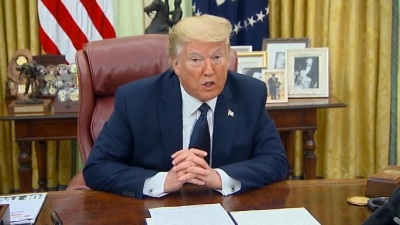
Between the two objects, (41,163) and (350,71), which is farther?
(350,71)

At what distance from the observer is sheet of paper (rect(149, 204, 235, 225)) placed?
1.38 m

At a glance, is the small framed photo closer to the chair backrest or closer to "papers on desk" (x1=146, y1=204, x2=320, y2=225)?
the chair backrest

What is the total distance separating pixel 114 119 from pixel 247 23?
76.8 inches

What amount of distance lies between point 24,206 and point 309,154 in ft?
7.07

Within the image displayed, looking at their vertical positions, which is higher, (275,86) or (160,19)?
(160,19)

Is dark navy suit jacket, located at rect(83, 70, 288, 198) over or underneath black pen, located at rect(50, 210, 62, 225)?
over

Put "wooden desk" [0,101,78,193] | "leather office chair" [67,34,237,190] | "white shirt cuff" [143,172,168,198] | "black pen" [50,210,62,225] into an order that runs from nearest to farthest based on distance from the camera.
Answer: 1. "black pen" [50,210,62,225]
2. "white shirt cuff" [143,172,168,198]
3. "leather office chair" [67,34,237,190]
4. "wooden desk" [0,101,78,193]

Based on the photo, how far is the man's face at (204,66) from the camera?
1.83 meters

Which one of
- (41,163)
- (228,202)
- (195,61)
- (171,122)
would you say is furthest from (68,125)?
(228,202)

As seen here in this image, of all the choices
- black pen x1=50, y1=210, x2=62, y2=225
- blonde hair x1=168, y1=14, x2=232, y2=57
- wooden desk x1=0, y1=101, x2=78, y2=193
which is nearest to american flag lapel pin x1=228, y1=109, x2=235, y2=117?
blonde hair x1=168, y1=14, x2=232, y2=57

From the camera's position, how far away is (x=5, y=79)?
356 centimetres

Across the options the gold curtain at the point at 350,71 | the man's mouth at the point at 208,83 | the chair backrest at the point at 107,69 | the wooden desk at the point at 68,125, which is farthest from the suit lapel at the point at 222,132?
the gold curtain at the point at 350,71

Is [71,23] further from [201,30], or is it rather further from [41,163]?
[201,30]

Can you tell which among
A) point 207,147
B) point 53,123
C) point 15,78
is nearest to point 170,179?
point 207,147
